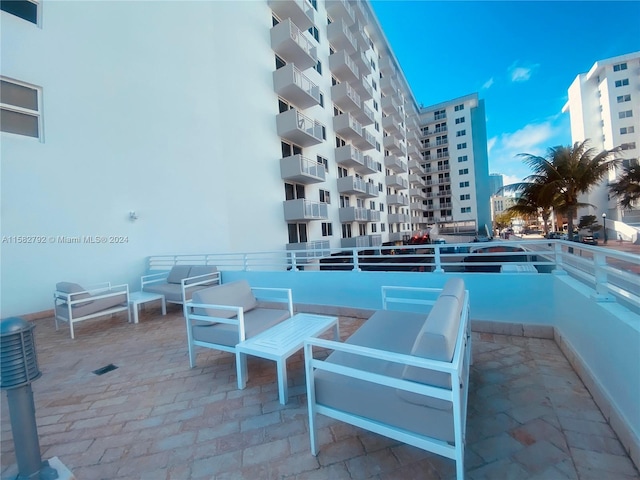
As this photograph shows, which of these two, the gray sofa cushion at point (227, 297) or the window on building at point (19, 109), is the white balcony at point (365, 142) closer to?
the window on building at point (19, 109)

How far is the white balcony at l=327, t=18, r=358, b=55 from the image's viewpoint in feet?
52.5

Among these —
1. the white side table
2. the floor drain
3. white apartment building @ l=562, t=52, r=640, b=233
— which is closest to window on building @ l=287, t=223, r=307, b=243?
the white side table

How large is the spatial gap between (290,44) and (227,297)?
12.3m

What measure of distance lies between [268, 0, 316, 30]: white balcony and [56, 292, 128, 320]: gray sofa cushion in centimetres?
1332

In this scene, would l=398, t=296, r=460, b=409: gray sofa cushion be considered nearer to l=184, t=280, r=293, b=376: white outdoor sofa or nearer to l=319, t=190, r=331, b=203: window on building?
l=184, t=280, r=293, b=376: white outdoor sofa

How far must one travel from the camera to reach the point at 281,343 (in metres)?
2.63

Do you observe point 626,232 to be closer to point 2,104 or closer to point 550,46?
point 550,46

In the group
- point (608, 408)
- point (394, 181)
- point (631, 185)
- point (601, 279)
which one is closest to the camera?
point (608, 408)

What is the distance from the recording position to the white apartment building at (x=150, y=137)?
228 inches

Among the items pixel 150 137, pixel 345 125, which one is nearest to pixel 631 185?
pixel 345 125

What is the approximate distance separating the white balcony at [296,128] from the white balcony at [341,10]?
32.5 feet

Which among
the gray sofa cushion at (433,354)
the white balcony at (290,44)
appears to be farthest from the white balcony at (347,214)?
the gray sofa cushion at (433,354)

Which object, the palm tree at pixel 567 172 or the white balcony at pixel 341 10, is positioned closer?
the palm tree at pixel 567 172

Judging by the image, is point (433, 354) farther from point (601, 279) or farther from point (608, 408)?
point (601, 279)
